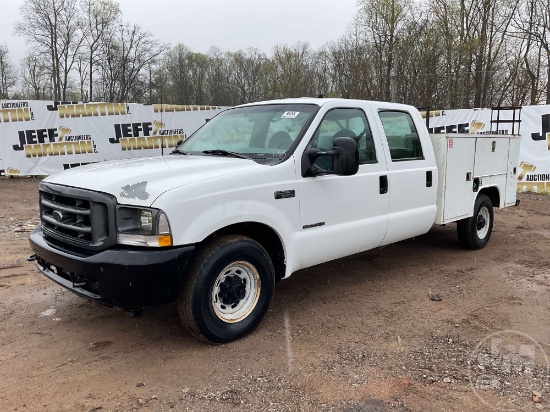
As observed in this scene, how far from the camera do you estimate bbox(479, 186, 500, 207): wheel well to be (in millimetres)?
6701

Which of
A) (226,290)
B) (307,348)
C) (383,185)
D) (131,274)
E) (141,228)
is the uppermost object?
(383,185)

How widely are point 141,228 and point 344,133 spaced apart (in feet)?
7.15

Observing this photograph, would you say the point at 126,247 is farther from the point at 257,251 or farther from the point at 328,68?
the point at 328,68

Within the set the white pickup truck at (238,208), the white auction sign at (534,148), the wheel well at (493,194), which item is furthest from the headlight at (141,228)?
the white auction sign at (534,148)

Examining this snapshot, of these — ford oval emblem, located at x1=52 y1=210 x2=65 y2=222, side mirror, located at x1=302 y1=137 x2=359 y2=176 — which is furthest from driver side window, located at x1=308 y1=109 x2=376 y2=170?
ford oval emblem, located at x1=52 y1=210 x2=65 y2=222

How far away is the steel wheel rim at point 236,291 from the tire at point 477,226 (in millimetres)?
3832

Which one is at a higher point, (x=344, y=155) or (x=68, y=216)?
(x=344, y=155)

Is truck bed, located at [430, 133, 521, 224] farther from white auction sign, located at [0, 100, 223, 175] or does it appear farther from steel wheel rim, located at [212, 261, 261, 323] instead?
white auction sign, located at [0, 100, 223, 175]

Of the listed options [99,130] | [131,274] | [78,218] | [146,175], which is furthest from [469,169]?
[99,130]

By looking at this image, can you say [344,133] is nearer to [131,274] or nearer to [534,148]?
[131,274]

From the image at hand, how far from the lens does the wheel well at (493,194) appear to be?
22.0 ft

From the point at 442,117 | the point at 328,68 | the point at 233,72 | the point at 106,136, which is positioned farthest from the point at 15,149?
the point at 233,72

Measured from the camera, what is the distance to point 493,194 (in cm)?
682

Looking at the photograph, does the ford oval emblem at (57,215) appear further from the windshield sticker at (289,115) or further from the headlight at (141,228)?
the windshield sticker at (289,115)
